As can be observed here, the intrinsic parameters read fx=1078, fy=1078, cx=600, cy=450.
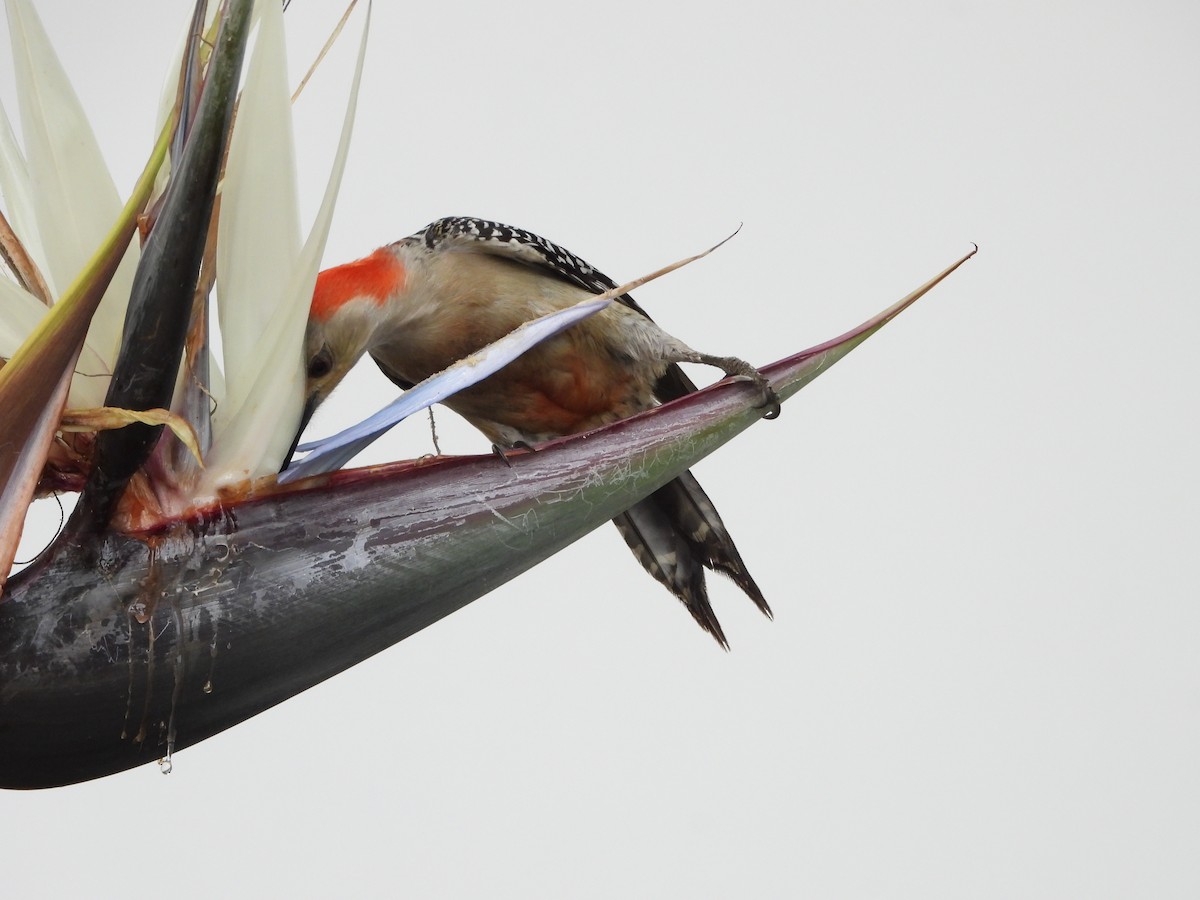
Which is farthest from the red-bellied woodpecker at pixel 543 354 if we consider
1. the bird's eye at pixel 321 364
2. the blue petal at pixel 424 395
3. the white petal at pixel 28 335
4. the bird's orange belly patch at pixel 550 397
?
the white petal at pixel 28 335

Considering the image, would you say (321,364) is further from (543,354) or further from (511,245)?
(511,245)

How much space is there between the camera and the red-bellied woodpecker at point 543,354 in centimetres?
143

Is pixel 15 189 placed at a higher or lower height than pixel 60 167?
higher

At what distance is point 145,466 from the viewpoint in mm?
793

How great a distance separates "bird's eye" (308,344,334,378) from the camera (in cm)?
103

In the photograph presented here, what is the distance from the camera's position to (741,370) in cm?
119

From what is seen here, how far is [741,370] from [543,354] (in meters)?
0.34

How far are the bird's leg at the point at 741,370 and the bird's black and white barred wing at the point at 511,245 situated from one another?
154 mm

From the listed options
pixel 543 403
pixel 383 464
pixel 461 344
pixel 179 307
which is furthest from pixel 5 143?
pixel 543 403

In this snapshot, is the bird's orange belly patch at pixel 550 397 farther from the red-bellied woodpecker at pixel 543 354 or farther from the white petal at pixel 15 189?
the white petal at pixel 15 189

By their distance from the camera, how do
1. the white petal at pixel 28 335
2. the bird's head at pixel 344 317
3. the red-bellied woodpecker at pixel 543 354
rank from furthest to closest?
1. the red-bellied woodpecker at pixel 543 354
2. the bird's head at pixel 344 317
3. the white petal at pixel 28 335

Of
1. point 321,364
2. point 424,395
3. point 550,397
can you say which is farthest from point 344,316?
point 550,397

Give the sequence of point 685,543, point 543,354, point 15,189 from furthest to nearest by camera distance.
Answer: point 685,543
point 543,354
point 15,189

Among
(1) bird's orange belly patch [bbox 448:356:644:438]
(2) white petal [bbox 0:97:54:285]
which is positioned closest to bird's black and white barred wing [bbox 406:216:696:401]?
(1) bird's orange belly patch [bbox 448:356:644:438]
